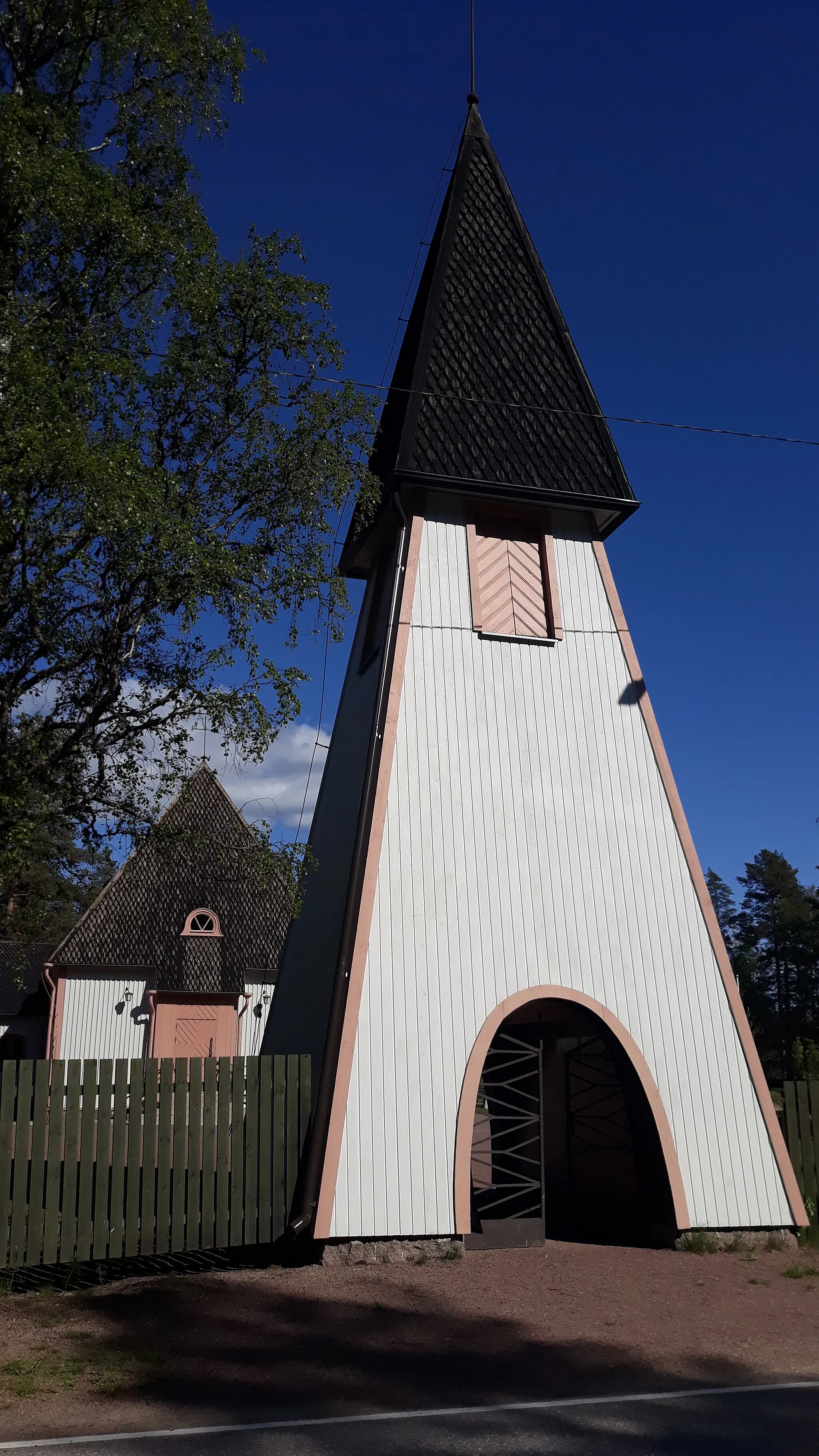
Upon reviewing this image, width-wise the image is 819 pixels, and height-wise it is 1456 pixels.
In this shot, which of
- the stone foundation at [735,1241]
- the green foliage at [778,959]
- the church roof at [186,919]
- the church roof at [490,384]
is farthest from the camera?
the green foliage at [778,959]

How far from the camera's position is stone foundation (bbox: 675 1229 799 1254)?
34.1 ft

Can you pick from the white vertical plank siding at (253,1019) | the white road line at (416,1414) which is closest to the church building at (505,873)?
the white road line at (416,1414)

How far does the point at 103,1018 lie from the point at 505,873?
16.2 meters

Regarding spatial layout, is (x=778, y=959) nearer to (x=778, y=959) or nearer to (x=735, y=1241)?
(x=778, y=959)

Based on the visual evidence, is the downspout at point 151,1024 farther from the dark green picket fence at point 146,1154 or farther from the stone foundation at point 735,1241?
the stone foundation at point 735,1241

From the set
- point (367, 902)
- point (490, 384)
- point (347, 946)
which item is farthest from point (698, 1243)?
point (490, 384)

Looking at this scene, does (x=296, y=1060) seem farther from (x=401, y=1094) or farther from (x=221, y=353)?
(x=221, y=353)

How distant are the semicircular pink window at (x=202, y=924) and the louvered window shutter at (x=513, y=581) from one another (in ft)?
50.6

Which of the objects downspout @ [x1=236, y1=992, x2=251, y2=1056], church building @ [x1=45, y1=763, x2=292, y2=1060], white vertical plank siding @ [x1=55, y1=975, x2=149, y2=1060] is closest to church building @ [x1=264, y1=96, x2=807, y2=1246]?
downspout @ [x1=236, y1=992, x2=251, y2=1056]

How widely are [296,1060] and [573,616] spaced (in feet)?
20.1

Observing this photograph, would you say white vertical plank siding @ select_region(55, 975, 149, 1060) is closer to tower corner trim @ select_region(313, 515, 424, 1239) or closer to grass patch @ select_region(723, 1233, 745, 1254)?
tower corner trim @ select_region(313, 515, 424, 1239)

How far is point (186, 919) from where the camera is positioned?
82.8 feet

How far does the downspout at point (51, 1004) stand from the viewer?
2352cm

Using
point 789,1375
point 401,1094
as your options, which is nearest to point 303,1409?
point 789,1375
